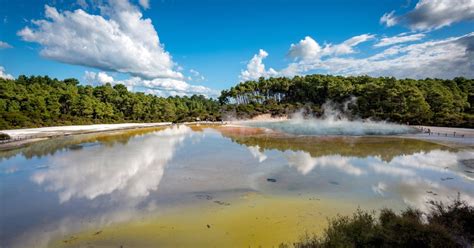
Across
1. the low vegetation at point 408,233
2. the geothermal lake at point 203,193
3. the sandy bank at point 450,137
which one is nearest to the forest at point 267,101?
the sandy bank at point 450,137

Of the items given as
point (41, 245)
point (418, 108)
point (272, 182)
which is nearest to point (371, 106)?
point (418, 108)

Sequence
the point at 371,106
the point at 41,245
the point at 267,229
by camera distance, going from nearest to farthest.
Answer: the point at 41,245 < the point at 267,229 < the point at 371,106

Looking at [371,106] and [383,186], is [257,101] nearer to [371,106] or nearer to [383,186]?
[371,106]

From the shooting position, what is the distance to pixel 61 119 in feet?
141

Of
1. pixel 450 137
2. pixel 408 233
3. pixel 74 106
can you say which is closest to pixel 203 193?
pixel 408 233

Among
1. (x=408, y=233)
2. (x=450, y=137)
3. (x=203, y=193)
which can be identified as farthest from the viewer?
(x=450, y=137)

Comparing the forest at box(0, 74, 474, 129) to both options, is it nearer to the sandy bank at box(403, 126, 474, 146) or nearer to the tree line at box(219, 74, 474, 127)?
the tree line at box(219, 74, 474, 127)

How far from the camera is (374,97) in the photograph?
1976 inches

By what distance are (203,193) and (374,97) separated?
160 feet

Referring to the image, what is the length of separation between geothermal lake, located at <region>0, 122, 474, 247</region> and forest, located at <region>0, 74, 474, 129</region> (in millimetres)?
27320

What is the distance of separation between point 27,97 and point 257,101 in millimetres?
53068

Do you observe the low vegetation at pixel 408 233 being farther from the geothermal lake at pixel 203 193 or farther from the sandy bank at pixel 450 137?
the sandy bank at pixel 450 137

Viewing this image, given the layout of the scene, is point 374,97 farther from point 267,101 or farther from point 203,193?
point 203,193

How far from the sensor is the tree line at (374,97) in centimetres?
4234
